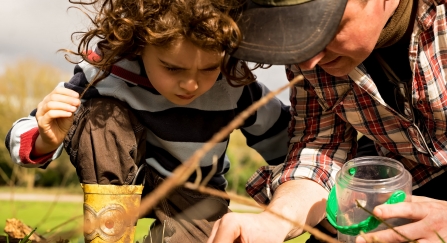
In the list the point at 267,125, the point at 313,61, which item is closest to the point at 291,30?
the point at 313,61

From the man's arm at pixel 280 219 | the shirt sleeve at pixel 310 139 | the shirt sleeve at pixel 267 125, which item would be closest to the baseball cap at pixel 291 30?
the man's arm at pixel 280 219

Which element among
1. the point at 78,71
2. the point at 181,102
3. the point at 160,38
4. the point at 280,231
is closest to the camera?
the point at 280,231

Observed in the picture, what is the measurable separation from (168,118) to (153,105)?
59mm

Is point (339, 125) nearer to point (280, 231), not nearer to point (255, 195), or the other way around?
point (255, 195)

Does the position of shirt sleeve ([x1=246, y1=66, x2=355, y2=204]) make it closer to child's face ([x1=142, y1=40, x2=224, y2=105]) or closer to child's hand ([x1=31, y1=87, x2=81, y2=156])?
child's face ([x1=142, y1=40, x2=224, y2=105])

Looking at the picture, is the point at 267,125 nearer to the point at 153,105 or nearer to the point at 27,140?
the point at 153,105

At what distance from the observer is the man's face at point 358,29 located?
137 centimetres

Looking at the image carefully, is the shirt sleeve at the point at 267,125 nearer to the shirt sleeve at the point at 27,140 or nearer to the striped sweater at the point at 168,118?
the striped sweater at the point at 168,118

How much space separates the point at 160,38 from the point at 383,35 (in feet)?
1.78

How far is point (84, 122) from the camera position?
175 cm

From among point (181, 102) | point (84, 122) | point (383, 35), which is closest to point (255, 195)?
point (181, 102)

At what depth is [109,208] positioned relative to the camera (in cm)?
162

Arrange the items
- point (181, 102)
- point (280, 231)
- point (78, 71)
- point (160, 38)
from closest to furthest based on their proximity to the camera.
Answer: point (280, 231) < point (160, 38) < point (181, 102) < point (78, 71)

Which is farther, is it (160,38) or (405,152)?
(405,152)
